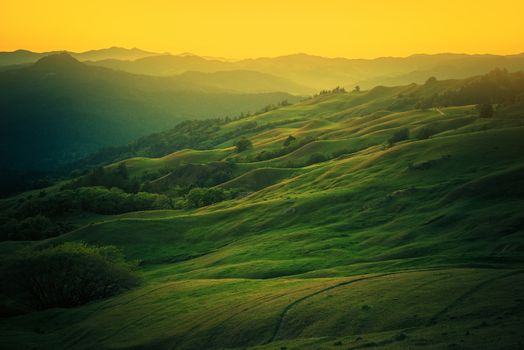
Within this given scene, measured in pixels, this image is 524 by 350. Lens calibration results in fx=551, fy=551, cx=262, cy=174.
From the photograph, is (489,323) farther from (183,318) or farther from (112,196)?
(112,196)

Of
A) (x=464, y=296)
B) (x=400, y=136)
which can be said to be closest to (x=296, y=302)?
(x=464, y=296)

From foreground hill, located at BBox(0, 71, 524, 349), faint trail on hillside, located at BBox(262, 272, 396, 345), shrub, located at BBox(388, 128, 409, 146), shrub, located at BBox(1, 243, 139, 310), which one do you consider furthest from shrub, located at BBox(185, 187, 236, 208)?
faint trail on hillside, located at BBox(262, 272, 396, 345)

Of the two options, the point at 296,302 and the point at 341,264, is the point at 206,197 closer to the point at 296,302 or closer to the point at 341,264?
the point at 341,264

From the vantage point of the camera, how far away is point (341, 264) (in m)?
77.1

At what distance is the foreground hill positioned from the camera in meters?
46.5

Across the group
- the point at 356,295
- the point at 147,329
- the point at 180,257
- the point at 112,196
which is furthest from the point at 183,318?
the point at 112,196

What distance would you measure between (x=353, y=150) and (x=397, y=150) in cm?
5362

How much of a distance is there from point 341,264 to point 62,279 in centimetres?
4480

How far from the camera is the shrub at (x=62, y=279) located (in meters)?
88.0

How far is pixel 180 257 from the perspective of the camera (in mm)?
115750

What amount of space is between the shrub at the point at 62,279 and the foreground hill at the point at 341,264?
5432 mm

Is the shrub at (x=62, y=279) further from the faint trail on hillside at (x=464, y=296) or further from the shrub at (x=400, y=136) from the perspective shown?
the shrub at (x=400, y=136)

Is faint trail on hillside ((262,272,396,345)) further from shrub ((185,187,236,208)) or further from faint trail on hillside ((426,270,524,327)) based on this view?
shrub ((185,187,236,208))

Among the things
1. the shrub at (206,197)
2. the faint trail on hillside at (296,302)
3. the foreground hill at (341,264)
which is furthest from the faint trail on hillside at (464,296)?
the shrub at (206,197)
